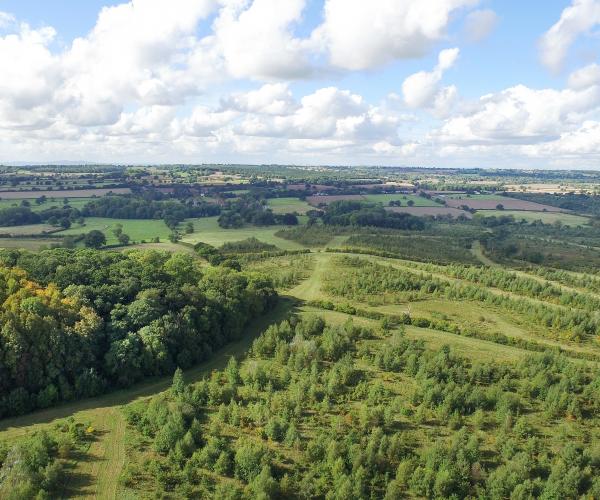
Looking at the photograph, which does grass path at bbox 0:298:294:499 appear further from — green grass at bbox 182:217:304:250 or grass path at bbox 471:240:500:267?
grass path at bbox 471:240:500:267

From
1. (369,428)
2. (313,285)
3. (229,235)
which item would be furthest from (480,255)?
(369,428)

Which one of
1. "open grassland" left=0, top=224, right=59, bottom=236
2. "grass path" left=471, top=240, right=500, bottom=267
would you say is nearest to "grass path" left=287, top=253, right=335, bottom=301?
"grass path" left=471, top=240, right=500, bottom=267

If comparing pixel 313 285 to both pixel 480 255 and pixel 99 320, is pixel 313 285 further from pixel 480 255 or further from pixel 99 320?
pixel 480 255

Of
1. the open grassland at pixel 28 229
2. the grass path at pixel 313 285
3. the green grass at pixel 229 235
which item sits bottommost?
the grass path at pixel 313 285

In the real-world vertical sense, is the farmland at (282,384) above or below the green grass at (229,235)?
below

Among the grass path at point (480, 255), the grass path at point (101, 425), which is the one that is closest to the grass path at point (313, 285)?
the grass path at point (101, 425)

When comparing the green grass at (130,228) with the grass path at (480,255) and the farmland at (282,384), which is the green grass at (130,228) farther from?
the grass path at (480,255)
